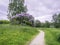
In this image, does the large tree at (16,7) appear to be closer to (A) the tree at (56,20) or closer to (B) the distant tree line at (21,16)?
(B) the distant tree line at (21,16)

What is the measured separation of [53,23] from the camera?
7556 centimetres

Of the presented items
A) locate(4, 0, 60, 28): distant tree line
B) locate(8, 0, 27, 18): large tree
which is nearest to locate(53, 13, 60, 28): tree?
locate(4, 0, 60, 28): distant tree line

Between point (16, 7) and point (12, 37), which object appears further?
point (16, 7)

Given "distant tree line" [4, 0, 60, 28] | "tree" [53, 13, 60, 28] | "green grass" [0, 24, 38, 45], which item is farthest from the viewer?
"tree" [53, 13, 60, 28]

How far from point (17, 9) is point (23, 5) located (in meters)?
2.44

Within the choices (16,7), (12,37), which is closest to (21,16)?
(16,7)

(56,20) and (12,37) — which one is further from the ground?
(56,20)

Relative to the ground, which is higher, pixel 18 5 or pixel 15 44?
pixel 18 5

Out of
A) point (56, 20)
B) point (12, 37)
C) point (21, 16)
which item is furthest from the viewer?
point (56, 20)

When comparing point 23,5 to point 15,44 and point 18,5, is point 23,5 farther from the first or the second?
point 15,44

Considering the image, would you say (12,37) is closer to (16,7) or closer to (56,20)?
(16,7)

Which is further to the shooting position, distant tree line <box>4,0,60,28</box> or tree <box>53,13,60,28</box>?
tree <box>53,13,60,28</box>

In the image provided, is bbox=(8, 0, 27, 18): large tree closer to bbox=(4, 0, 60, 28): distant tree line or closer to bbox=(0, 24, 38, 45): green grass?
bbox=(4, 0, 60, 28): distant tree line

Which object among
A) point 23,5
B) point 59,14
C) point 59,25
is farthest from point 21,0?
point 59,14
